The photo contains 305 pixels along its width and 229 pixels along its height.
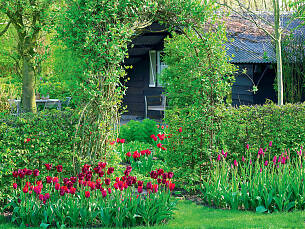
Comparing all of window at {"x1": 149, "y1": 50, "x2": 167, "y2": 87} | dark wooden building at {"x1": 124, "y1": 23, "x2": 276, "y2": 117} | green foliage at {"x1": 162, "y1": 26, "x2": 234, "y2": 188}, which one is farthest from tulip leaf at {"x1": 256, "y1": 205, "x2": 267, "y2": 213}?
window at {"x1": 149, "y1": 50, "x2": 167, "y2": 87}

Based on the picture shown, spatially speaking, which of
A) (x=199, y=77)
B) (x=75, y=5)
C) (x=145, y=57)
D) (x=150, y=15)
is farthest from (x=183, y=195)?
(x=145, y=57)

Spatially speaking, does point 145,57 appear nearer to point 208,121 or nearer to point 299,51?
point 299,51

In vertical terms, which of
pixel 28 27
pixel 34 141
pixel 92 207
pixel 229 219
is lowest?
pixel 229 219

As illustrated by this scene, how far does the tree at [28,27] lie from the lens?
421 inches

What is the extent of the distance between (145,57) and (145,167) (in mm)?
12597

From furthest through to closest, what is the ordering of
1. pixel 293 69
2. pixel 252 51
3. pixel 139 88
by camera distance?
pixel 139 88
pixel 252 51
pixel 293 69

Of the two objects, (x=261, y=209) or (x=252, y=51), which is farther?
(x=252, y=51)

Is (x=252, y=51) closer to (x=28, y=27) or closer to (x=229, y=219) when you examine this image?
(x=28, y=27)

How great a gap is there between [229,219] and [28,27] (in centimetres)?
867

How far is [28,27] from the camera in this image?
11672 millimetres

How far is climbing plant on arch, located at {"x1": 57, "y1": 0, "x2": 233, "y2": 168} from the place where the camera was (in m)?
6.01

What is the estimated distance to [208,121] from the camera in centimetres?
693

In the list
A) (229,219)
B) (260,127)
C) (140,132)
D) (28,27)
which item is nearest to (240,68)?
(140,132)

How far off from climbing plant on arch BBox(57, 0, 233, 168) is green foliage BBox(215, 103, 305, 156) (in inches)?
78.0
